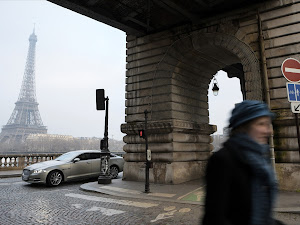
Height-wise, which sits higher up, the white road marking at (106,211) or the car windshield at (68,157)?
the car windshield at (68,157)

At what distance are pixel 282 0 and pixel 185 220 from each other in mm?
8039

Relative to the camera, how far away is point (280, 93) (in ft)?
28.7

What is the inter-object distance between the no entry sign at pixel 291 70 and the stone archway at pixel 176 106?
9.29 feet

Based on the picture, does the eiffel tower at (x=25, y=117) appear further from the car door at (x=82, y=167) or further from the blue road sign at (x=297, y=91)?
the blue road sign at (x=297, y=91)

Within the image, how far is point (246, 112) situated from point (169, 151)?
910 cm

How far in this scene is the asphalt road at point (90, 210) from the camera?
5.57 m

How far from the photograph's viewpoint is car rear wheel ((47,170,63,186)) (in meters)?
10.8

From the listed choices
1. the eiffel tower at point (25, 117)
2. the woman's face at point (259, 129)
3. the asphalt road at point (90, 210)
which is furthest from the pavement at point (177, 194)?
the eiffel tower at point (25, 117)

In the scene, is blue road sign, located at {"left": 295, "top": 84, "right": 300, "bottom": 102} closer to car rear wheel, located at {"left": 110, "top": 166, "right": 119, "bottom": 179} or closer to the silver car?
the silver car

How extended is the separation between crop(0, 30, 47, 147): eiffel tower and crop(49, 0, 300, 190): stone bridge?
357 feet

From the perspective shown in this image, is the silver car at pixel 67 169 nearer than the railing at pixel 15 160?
Yes

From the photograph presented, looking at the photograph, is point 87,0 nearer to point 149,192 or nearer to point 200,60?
point 200,60

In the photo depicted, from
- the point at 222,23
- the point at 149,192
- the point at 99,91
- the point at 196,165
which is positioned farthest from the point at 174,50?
the point at 149,192

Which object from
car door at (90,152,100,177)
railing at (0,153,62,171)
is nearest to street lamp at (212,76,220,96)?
car door at (90,152,100,177)
